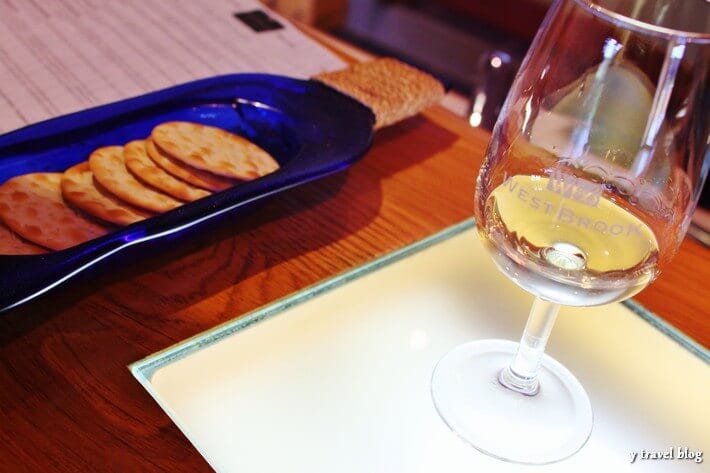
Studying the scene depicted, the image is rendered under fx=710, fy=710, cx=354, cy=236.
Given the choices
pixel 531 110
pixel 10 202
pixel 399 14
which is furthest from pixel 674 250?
pixel 399 14

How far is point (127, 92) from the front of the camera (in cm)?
62

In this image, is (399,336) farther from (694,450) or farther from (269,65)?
(269,65)

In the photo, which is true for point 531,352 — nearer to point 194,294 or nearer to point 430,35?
point 194,294

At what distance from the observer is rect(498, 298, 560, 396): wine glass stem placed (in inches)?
14.9

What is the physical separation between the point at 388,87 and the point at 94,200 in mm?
276

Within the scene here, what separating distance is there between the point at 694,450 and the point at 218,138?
38 cm

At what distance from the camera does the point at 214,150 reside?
53 centimetres

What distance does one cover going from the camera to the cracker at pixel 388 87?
1.95 feet

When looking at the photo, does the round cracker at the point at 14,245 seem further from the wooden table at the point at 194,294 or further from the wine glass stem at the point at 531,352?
the wine glass stem at the point at 531,352

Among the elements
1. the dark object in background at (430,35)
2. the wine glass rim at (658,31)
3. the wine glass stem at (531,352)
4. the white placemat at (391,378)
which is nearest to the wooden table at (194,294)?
the white placemat at (391,378)

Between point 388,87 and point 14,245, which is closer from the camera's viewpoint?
point 14,245

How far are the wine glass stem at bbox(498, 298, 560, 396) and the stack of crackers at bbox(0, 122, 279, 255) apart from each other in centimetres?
23

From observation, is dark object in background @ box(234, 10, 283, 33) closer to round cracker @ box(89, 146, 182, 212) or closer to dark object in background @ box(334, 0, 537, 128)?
round cracker @ box(89, 146, 182, 212)

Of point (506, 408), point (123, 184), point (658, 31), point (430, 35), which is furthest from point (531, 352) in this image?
point (430, 35)
